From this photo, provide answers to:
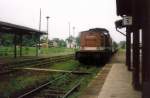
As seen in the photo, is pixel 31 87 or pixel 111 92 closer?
pixel 111 92

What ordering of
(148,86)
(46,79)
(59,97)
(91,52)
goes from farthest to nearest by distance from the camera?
(91,52) → (46,79) → (59,97) → (148,86)

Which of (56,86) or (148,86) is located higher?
(148,86)

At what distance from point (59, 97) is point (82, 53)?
1398 cm

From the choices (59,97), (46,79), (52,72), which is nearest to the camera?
(59,97)

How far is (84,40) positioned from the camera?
26578mm

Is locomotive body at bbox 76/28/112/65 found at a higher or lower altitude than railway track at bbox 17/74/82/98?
higher

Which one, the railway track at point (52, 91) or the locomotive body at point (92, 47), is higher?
the locomotive body at point (92, 47)

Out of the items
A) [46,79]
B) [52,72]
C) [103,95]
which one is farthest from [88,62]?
[103,95]

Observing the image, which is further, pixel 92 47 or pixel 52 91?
pixel 92 47

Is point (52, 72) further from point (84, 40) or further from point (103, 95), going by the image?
point (103, 95)

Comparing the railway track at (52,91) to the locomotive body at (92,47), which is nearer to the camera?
the railway track at (52,91)

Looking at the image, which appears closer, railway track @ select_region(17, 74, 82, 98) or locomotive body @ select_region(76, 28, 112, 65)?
railway track @ select_region(17, 74, 82, 98)

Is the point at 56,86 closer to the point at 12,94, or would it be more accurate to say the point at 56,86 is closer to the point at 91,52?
the point at 12,94

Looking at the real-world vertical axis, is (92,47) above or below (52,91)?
above
